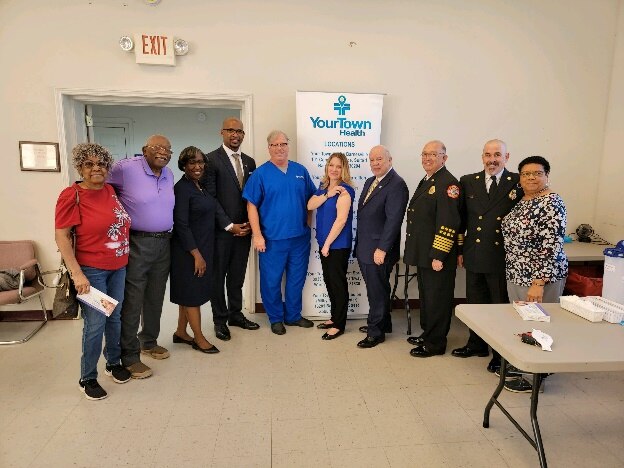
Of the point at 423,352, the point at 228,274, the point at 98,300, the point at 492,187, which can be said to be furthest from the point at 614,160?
the point at 98,300

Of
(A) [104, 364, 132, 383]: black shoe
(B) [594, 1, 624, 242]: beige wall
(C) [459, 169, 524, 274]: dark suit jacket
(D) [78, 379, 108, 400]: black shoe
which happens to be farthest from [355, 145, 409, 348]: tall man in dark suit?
(B) [594, 1, 624, 242]: beige wall

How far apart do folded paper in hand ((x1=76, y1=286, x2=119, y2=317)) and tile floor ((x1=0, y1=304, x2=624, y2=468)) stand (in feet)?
1.99

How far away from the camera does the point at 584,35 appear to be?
3.74m

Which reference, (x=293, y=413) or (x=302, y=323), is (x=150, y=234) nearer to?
(x=293, y=413)

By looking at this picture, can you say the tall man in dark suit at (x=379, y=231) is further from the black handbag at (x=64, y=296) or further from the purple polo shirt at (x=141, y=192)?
the black handbag at (x=64, y=296)

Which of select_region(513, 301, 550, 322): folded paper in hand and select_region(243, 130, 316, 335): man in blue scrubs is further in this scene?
select_region(243, 130, 316, 335): man in blue scrubs

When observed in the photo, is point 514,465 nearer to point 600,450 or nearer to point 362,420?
point 600,450

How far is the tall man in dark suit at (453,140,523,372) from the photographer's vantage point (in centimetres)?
263

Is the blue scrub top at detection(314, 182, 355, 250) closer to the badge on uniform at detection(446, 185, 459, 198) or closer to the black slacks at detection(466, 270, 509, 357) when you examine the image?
the badge on uniform at detection(446, 185, 459, 198)

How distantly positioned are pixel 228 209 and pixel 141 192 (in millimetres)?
870

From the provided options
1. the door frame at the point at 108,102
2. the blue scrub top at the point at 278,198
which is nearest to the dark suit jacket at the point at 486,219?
the blue scrub top at the point at 278,198

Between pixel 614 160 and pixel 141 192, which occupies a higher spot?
pixel 614 160

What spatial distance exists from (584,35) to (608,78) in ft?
1.56

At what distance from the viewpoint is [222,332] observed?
3.25 m
